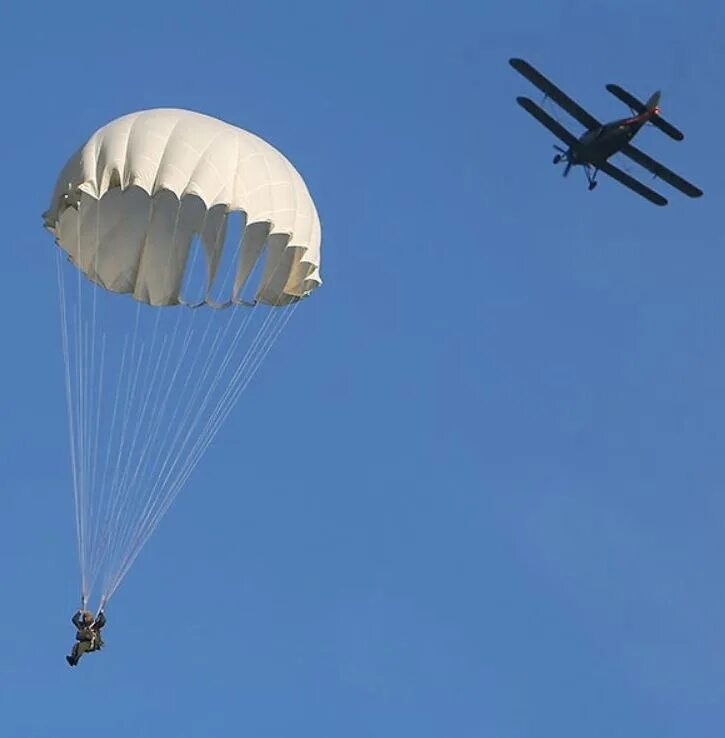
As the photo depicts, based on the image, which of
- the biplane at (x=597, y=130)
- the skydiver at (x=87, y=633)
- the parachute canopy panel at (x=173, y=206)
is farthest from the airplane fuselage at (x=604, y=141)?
the skydiver at (x=87, y=633)

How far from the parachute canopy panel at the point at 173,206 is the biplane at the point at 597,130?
2105cm

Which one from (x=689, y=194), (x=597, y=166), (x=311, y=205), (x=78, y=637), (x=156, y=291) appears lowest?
(x=78, y=637)

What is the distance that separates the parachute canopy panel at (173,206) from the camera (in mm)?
31031

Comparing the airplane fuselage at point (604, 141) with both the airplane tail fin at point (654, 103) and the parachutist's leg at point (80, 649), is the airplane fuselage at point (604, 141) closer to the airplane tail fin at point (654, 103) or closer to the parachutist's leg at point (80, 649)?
the airplane tail fin at point (654, 103)

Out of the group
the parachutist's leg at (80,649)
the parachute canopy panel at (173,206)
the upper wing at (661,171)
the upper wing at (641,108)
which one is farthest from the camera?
the upper wing at (661,171)

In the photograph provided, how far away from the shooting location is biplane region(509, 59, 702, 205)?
52125 millimetres

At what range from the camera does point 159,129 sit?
31578 millimetres

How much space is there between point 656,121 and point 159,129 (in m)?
23.9

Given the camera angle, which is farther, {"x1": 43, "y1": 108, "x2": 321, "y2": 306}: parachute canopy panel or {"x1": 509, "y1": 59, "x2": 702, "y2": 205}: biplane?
{"x1": 509, "y1": 59, "x2": 702, "y2": 205}: biplane

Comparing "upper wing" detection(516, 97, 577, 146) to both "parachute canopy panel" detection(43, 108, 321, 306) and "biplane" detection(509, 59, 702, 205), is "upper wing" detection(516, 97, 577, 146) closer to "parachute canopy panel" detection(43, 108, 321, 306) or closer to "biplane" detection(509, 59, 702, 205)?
"biplane" detection(509, 59, 702, 205)

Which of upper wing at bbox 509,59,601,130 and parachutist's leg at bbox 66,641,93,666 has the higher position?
upper wing at bbox 509,59,601,130

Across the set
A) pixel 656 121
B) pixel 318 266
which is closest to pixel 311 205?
pixel 318 266

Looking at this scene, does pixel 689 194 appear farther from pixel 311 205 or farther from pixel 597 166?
pixel 311 205

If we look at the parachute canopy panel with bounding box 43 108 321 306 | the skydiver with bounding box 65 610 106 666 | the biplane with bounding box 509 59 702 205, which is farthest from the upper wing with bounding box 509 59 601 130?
the skydiver with bounding box 65 610 106 666
